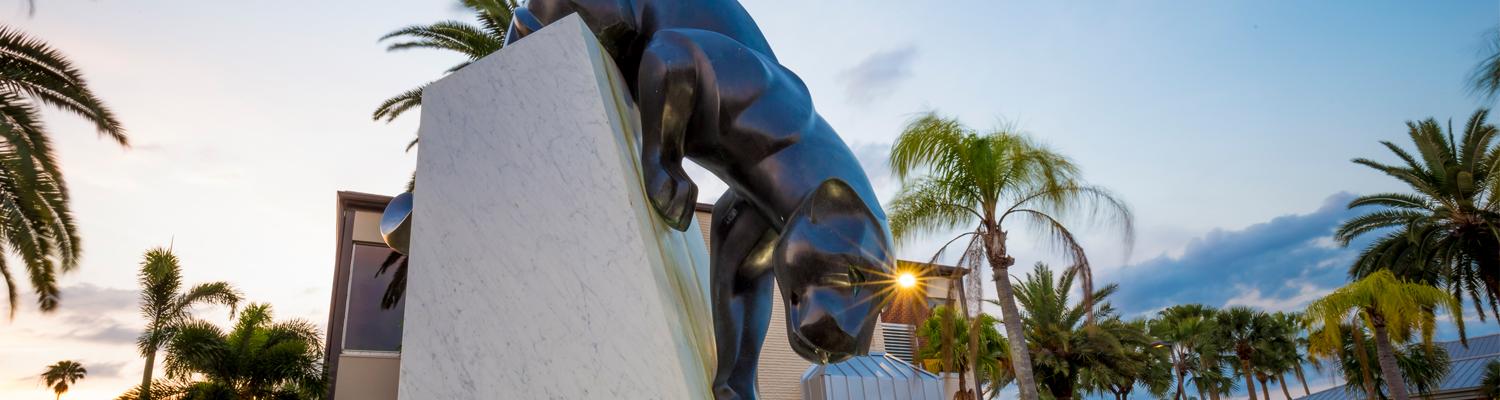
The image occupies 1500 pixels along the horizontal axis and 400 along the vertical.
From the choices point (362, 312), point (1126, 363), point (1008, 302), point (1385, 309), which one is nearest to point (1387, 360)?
point (1385, 309)

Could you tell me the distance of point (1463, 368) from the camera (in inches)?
1994

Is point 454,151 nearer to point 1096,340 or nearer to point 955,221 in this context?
point 955,221

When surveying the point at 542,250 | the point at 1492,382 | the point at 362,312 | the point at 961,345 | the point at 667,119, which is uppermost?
the point at 362,312

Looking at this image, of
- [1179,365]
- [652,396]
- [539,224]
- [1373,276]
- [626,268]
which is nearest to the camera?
[652,396]

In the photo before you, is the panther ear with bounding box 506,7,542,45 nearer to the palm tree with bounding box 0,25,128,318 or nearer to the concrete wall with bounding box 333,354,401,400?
the palm tree with bounding box 0,25,128,318

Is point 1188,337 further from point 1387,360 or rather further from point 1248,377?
point 1387,360

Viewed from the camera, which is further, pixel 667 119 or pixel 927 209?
pixel 927 209

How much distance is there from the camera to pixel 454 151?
2807 mm

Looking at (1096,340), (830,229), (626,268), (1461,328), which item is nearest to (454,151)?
(626,268)

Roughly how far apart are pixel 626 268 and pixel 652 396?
13.7 inches

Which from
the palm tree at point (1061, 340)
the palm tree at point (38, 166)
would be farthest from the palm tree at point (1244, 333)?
the palm tree at point (38, 166)

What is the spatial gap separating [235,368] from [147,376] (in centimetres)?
406

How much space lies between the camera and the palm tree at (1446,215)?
24.8m

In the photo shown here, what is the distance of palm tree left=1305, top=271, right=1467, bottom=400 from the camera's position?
67.3ft
